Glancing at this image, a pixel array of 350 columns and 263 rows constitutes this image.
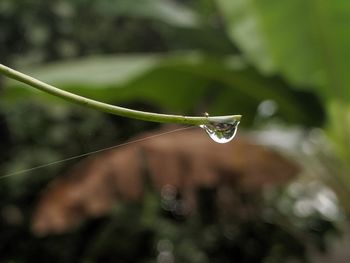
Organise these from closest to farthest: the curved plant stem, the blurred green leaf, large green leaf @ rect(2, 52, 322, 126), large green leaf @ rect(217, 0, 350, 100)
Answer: the curved plant stem, large green leaf @ rect(217, 0, 350, 100), large green leaf @ rect(2, 52, 322, 126), the blurred green leaf

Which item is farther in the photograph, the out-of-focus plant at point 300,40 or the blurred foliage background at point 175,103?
the blurred foliage background at point 175,103

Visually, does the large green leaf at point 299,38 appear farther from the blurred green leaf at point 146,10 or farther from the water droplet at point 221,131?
the water droplet at point 221,131

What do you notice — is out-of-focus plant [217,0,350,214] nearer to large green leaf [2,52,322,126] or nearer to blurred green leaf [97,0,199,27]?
large green leaf [2,52,322,126]

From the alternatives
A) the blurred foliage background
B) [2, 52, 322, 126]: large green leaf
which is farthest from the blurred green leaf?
[2, 52, 322, 126]: large green leaf

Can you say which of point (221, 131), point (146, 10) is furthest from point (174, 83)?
point (221, 131)

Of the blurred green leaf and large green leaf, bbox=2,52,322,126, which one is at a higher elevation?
the blurred green leaf

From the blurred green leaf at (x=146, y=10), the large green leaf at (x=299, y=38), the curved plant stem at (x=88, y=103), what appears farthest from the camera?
the blurred green leaf at (x=146, y=10)

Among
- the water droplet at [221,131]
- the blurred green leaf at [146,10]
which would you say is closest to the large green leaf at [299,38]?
the blurred green leaf at [146,10]

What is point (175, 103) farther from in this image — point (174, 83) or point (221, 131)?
point (221, 131)

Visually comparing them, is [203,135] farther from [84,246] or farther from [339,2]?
[84,246]
